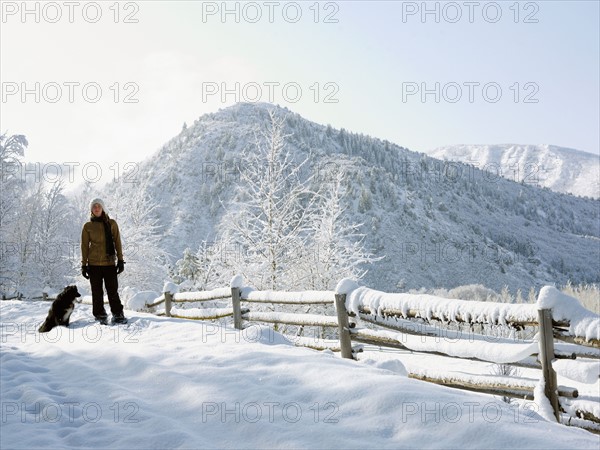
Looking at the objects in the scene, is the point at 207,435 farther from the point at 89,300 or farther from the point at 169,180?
the point at 169,180

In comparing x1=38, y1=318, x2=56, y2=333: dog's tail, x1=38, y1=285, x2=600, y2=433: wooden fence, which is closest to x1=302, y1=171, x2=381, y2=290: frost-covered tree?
x1=38, y1=318, x2=56, y2=333: dog's tail

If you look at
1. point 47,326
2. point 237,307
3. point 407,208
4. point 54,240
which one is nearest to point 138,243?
point 54,240

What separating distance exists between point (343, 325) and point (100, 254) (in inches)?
191

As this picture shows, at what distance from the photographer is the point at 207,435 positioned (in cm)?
320

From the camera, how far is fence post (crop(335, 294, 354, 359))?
19.4 feet

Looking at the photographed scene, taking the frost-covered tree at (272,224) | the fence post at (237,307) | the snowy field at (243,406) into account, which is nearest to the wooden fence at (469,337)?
the snowy field at (243,406)

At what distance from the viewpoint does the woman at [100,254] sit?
8414mm

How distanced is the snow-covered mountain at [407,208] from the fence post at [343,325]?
53289 millimetres

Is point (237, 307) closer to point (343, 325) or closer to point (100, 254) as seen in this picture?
point (100, 254)

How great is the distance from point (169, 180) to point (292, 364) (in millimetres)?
100509

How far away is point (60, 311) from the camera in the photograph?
9016 millimetres

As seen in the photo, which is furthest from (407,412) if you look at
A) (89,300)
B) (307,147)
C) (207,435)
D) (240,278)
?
(307,147)

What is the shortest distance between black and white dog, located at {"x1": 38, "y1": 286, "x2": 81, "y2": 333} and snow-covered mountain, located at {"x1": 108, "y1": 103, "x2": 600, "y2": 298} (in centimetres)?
4894

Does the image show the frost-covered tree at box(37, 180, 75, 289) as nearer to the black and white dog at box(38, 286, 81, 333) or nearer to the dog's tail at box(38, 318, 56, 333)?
the black and white dog at box(38, 286, 81, 333)
